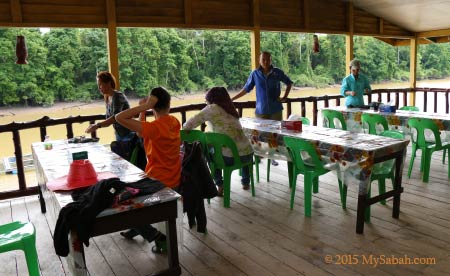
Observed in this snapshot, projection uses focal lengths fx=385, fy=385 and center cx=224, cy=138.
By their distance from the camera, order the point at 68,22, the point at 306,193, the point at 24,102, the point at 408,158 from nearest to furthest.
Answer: the point at 306,193 → the point at 68,22 → the point at 408,158 → the point at 24,102

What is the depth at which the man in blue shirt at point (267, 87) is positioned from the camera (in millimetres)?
4520

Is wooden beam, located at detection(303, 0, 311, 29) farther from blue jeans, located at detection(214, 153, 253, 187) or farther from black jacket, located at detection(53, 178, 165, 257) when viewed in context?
black jacket, located at detection(53, 178, 165, 257)

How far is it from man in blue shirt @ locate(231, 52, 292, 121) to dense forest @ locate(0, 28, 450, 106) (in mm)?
8938

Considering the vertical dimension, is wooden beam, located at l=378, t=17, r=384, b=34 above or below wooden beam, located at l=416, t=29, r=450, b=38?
above

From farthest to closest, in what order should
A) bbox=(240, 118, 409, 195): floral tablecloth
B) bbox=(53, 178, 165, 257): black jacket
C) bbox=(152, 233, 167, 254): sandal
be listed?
1. bbox=(240, 118, 409, 195): floral tablecloth
2. bbox=(152, 233, 167, 254): sandal
3. bbox=(53, 178, 165, 257): black jacket

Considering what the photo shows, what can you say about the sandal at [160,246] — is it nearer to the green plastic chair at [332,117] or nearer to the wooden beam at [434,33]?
the green plastic chair at [332,117]

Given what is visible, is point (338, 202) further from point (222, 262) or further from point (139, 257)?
point (139, 257)

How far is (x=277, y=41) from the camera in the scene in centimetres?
1791

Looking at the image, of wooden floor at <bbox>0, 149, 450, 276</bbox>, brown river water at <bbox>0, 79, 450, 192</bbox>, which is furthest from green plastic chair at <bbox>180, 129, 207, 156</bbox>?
brown river water at <bbox>0, 79, 450, 192</bbox>

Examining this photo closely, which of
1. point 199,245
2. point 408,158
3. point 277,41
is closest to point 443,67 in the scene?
point 277,41

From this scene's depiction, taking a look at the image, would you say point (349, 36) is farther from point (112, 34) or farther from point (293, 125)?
point (112, 34)

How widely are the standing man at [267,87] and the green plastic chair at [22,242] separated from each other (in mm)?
2890

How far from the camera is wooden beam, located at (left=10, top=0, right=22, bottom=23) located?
4.12 meters

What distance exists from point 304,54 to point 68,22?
16.6m
